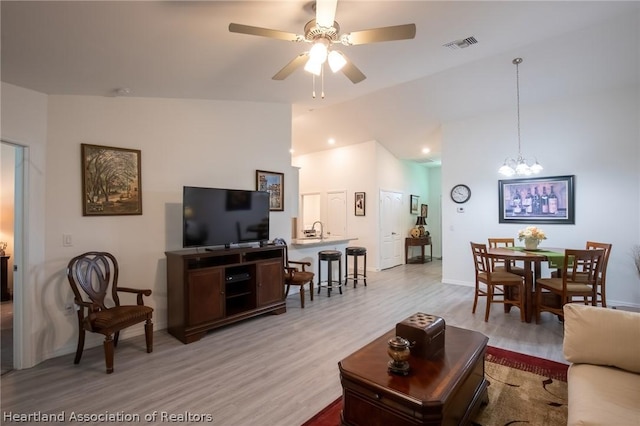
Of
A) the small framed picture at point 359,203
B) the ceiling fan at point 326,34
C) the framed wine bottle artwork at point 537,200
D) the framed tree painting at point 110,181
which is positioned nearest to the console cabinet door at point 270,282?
the framed tree painting at point 110,181

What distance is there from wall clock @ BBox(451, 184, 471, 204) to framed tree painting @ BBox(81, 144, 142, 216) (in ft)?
17.5

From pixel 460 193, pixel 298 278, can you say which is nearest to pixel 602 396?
pixel 298 278

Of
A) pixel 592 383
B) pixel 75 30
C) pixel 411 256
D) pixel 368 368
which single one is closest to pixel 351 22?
pixel 75 30

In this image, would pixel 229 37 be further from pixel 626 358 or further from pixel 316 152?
pixel 316 152

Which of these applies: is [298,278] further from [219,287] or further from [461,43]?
[461,43]

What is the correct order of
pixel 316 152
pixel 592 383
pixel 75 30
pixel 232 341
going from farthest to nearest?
pixel 316 152
pixel 232 341
pixel 75 30
pixel 592 383

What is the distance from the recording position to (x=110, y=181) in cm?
327

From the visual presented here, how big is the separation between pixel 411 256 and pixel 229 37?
301 inches

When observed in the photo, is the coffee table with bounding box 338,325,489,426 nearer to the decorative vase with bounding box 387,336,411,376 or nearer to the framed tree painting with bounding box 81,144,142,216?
the decorative vase with bounding box 387,336,411,376

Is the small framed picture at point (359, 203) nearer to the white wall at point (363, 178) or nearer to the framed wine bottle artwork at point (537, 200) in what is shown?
the white wall at point (363, 178)

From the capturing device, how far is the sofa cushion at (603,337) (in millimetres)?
1679

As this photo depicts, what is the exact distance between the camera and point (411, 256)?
8.82 meters

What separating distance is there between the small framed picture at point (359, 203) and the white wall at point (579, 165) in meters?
2.22

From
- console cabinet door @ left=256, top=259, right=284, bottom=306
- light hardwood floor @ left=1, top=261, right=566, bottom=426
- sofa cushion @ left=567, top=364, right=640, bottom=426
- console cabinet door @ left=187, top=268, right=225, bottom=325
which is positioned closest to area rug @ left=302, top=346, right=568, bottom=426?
light hardwood floor @ left=1, top=261, right=566, bottom=426
